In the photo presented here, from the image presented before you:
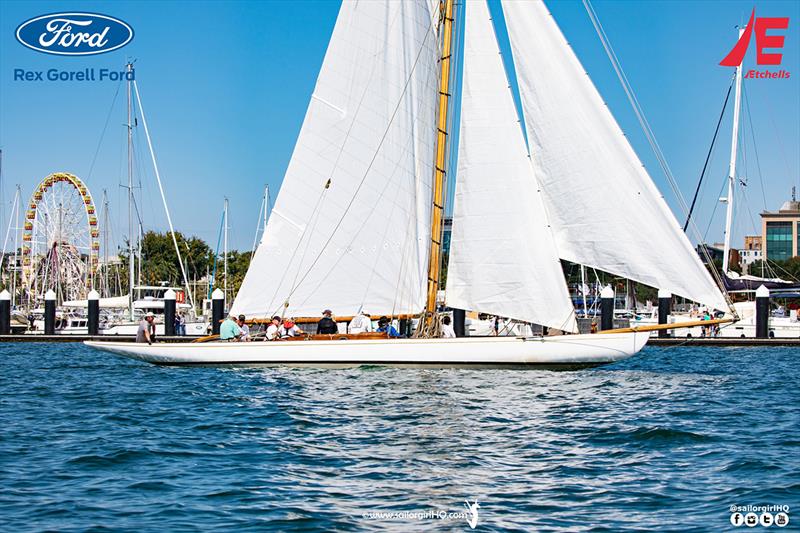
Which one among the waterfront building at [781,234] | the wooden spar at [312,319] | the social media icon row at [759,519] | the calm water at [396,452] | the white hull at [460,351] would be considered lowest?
the social media icon row at [759,519]

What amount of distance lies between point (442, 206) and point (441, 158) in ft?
4.47

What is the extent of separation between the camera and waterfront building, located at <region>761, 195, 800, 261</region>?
12206 cm

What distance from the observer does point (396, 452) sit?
13789 millimetres

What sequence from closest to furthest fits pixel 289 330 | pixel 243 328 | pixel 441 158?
pixel 289 330, pixel 243 328, pixel 441 158

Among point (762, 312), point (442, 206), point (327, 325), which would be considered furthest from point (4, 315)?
point (762, 312)

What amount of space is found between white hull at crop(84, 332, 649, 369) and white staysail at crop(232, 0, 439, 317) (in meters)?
3.07

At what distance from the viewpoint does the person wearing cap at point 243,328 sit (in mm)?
26969

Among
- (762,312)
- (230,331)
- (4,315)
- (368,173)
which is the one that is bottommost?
(230,331)

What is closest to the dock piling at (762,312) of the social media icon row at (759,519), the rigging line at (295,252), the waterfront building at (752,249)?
the rigging line at (295,252)

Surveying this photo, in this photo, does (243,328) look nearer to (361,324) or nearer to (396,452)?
(361,324)

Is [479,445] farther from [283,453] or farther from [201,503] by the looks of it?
[201,503]

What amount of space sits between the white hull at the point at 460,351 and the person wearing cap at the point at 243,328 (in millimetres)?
1156

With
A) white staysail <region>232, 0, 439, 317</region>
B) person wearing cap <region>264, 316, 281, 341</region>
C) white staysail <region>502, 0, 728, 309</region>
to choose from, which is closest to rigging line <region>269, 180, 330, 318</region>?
white staysail <region>232, 0, 439, 317</region>

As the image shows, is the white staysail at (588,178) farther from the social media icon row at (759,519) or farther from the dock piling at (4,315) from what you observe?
the dock piling at (4,315)
